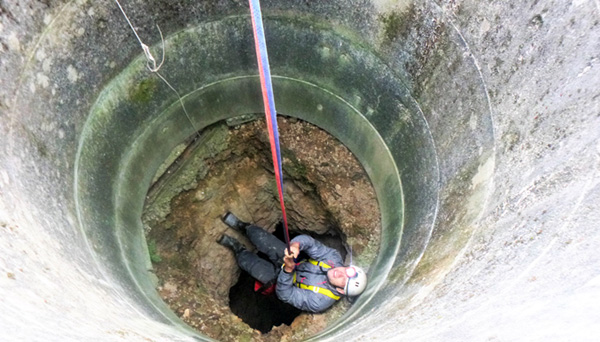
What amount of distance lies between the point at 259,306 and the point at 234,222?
35.7 inches

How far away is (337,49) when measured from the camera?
2.98 m

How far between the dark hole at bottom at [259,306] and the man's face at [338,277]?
601 millimetres

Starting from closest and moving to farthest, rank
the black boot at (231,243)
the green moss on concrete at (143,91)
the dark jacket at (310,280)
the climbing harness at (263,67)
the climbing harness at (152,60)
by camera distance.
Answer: the climbing harness at (263,67), the climbing harness at (152,60), the green moss on concrete at (143,91), the dark jacket at (310,280), the black boot at (231,243)

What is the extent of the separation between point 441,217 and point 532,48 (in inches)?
42.9

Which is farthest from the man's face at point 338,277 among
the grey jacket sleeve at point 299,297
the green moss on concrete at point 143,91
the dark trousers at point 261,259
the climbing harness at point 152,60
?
the green moss on concrete at point 143,91

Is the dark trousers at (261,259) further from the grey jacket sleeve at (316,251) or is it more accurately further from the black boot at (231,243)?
the grey jacket sleeve at (316,251)

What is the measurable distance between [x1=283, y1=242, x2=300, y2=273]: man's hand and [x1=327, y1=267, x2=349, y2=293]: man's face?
1.06ft

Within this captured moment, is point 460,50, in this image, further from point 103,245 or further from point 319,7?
point 103,245

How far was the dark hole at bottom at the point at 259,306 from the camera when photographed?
3779 millimetres

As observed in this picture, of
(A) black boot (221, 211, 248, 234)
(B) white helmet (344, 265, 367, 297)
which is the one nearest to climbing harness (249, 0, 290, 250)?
(B) white helmet (344, 265, 367, 297)

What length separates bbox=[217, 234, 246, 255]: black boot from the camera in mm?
3637

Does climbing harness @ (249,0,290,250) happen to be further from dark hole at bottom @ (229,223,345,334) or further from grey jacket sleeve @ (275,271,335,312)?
dark hole at bottom @ (229,223,345,334)

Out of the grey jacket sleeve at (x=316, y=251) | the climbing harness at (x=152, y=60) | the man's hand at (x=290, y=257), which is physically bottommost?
the man's hand at (x=290, y=257)

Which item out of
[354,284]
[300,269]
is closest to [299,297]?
[300,269]
